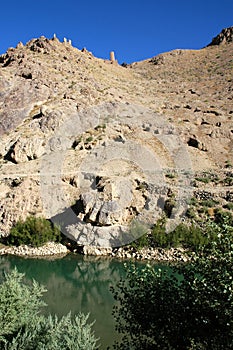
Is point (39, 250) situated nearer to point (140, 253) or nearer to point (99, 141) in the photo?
point (140, 253)

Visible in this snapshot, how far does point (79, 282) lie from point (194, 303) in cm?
1533

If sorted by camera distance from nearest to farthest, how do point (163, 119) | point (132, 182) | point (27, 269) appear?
1. point (27, 269)
2. point (132, 182)
3. point (163, 119)

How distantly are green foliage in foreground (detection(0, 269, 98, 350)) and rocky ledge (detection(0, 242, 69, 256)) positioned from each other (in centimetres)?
1711

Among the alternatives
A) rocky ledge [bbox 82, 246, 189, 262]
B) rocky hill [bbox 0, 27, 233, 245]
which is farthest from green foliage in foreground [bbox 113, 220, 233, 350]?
rocky hill [bbox 0, 27, 233, 245]

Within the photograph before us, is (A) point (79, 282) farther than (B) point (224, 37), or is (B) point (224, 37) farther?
(B) point (224, 37)

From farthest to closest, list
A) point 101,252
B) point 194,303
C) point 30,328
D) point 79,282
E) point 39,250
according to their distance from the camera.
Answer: point 39,250 < point 101,252 < point 79,282 < point 30,328 < point 194,303

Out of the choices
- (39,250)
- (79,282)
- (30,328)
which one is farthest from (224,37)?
(30,328)

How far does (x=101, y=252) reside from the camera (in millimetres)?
26172

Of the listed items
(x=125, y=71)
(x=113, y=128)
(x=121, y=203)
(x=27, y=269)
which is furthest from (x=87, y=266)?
(x=125, y=71)

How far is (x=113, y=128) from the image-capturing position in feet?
135

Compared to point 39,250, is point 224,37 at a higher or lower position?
higher

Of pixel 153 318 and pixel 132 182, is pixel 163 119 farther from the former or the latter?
pixel 153 318

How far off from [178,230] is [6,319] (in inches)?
767

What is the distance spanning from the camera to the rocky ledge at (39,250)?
26203 mm
